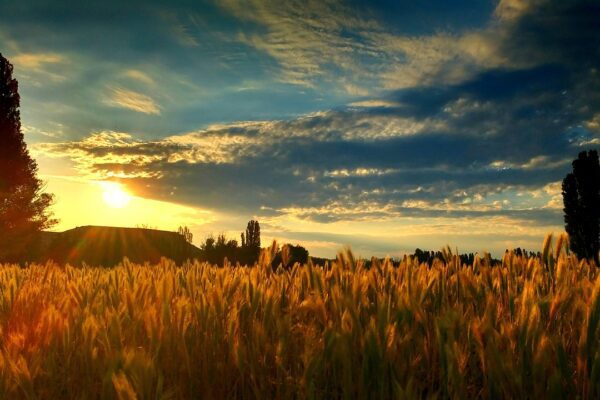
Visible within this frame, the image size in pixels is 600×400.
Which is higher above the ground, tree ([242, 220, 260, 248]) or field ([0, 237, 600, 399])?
tree ([242, 220, 260, 248])

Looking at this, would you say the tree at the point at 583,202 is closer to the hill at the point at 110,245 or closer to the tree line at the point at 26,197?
the tree line at the point at 26,197

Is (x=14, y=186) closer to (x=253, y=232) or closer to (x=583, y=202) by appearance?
(x=253, y=232)

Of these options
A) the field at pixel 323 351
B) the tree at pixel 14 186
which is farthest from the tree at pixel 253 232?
the field at pixel 323 351

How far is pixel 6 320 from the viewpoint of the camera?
130 inches

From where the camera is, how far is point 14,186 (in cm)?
3609

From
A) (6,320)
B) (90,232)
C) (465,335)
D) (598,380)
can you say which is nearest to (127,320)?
(6,320)

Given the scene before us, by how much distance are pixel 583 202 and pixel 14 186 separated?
39.9 meters

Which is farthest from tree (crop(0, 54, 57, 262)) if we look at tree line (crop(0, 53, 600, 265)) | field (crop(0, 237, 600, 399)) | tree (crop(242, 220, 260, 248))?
field (crop(0, 237, 600, 399))

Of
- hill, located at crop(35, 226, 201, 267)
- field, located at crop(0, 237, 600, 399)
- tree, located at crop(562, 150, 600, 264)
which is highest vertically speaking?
tree, located at crop(562, 150, 600, 264)

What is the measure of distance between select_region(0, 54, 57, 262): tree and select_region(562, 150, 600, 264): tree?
3690 centimetres

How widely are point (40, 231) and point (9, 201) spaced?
2.97m

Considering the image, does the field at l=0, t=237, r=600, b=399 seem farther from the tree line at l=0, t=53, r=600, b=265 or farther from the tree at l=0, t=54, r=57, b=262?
the tree at l=0, t=54, r=57, b=262

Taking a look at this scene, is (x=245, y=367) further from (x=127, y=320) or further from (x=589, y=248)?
(x=589, y=248)

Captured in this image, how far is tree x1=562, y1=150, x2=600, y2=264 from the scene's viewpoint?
3630cm
